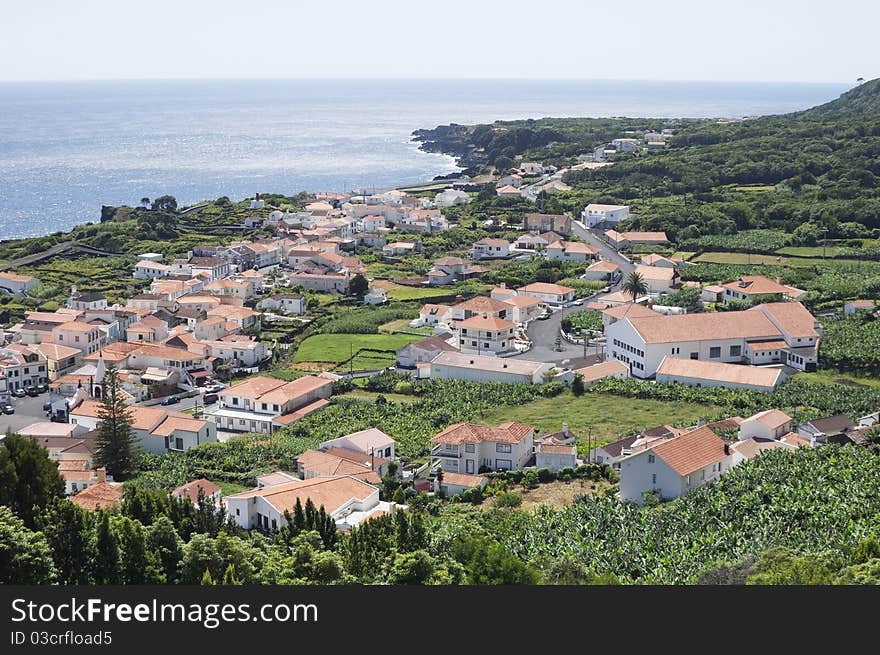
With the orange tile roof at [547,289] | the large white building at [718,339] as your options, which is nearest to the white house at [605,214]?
the orange tile roof at [547,289]

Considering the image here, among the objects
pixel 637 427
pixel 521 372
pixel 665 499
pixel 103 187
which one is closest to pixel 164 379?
pixel 521 372

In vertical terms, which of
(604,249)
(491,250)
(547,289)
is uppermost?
(604,249)

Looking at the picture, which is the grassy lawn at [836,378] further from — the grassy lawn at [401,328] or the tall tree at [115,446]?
the tall tree at [115,446]

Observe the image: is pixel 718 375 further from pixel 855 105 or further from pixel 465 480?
pixel 855 105

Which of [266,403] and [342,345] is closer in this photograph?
[266,403]

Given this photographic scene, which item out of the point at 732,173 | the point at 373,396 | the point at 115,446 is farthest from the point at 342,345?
the point at 732,173

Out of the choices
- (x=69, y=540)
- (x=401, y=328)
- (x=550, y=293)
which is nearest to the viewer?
(x=69, y=540)

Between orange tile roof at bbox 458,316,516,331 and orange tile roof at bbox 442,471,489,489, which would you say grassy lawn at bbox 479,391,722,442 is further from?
orange tile roof at bbox 458,316,516,331
